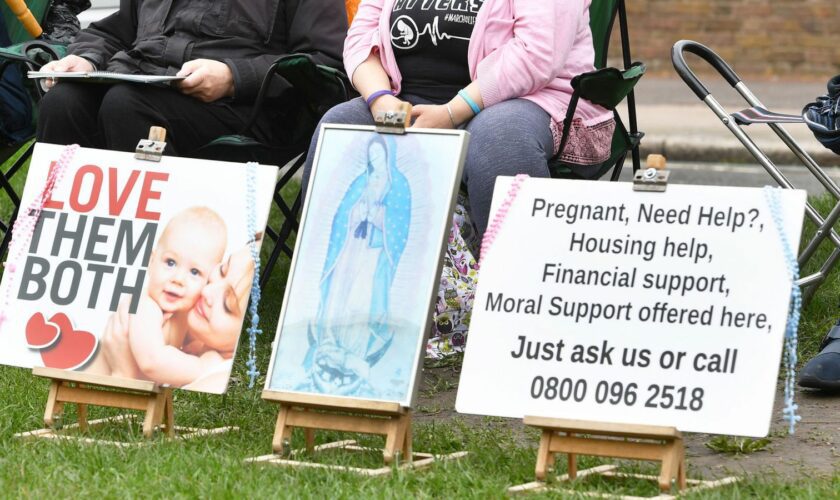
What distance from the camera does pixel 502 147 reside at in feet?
12.3

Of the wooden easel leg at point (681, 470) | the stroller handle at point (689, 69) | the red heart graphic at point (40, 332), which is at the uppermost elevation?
the stroller handle at point (689, 69)

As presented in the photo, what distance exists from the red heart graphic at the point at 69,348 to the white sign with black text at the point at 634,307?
98 cm

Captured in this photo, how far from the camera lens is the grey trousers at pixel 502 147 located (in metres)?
3.75

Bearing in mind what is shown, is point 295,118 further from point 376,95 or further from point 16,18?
point 16,18

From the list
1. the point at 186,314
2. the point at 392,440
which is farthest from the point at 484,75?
the point at 392,440

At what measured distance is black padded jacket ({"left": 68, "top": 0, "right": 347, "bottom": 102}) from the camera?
4.54 meters

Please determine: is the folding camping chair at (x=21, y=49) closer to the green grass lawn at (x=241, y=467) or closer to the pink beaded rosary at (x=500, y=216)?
the green grass lawn at (x=241, y=467)

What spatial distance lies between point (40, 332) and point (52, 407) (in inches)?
8.2

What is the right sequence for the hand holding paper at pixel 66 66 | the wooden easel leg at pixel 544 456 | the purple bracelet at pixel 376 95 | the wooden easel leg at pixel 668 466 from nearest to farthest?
the wooden easel leg at pixel 668 466 < the wooden easel leg at pixel 544 456 < the purple bracelet at pixel 376 95 < the hand holding paper at pixel 66 66

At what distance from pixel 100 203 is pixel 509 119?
1146mm

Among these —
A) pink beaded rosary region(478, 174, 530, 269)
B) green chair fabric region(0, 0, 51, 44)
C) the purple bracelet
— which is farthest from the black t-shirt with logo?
green chair fabric region(0, 0, 51, 44)

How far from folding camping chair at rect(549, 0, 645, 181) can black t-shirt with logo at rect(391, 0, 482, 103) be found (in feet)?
1.29

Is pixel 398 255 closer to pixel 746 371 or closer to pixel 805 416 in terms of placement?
pixel 746 371

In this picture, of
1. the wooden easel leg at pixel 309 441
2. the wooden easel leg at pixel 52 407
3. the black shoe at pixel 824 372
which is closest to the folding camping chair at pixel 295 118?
the wooden easel leg at pixel 52 407
